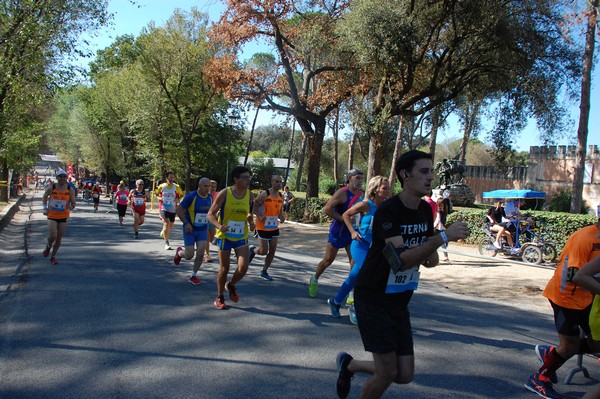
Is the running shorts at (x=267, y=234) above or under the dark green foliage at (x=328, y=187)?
under

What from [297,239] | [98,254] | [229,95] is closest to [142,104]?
[229,95]

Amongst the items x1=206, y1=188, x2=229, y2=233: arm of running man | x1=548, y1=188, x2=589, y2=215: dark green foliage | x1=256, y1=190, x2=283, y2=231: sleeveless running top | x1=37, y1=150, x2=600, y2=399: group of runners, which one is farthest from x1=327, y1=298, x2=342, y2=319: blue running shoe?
x1=548, y1=188, x2=589, y2=215: dark green foliage

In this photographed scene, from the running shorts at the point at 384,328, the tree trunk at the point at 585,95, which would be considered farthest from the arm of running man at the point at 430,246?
the tree trunk at the point at 585,95

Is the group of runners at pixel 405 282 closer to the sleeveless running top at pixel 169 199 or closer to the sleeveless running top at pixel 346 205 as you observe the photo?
the sleeveless running top at pixel 346 205

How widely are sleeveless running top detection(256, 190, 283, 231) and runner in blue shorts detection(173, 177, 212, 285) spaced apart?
0.94 m

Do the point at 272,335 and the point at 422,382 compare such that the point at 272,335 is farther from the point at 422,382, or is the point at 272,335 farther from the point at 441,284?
the point at 441,284

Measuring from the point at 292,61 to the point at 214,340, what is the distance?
1777cm

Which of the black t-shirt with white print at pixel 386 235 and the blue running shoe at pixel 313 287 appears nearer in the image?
the black t-shirt with white print at pixel 386 235

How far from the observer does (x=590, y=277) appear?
10.8ft

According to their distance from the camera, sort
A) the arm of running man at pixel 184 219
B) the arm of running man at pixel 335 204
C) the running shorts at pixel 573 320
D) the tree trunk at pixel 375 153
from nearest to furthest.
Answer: the running shorts at pixel 573 320 < the arm of running man at pixel 335 204 < the arm of running man at pixel 184 219 < the tree trunk at pixel 375 153

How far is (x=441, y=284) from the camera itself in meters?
9.92

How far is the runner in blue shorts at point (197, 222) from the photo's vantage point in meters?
8.19

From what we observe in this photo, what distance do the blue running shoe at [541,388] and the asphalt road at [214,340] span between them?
78 millimetres

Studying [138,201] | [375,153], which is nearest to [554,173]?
[375,153]
